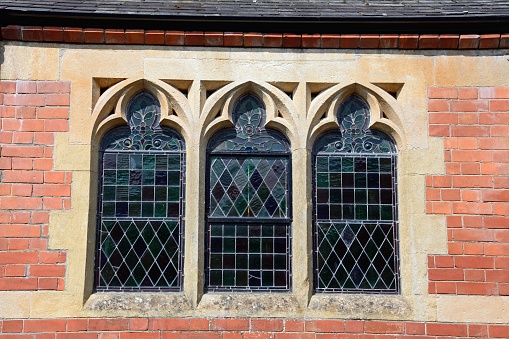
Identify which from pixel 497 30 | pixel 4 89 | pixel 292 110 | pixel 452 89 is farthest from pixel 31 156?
pixel 497 30

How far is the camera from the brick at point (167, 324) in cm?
673

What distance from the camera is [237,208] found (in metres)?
7.13

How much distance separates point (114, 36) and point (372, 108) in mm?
2486

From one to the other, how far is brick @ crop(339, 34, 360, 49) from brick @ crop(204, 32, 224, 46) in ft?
3.66

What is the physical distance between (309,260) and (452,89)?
2.07 m

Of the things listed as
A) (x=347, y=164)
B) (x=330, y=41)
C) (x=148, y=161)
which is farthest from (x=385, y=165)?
(x=148, y=161)

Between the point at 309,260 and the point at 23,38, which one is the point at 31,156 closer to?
the point at 23,38

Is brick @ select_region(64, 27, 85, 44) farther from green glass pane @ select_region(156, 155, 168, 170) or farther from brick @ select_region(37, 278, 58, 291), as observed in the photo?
brick @ select_region(37, 278, 58, 291)

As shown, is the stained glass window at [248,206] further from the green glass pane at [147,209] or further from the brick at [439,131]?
the brick at [439,131]

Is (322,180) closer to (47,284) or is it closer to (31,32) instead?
(47,284)

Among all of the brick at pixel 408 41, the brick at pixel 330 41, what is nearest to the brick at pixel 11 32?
the brick at pixel 330 41

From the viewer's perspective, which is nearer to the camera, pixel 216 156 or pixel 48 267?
pixel 48 267

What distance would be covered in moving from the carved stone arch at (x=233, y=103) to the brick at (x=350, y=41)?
73cm

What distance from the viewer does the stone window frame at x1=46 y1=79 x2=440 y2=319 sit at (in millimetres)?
6824
